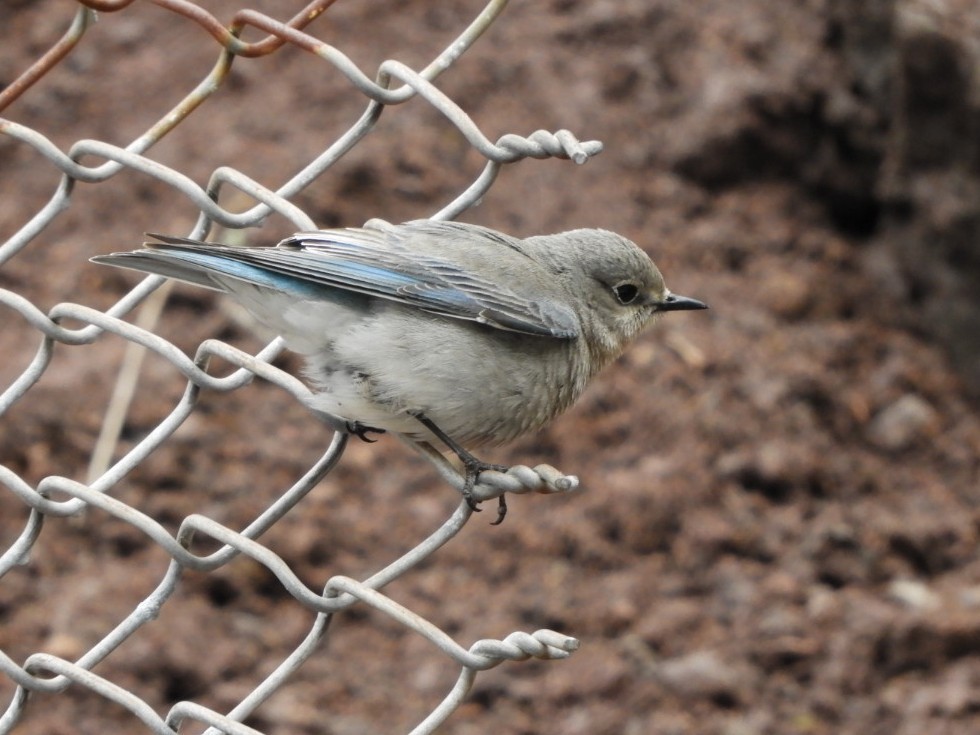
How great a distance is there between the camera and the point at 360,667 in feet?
12.1

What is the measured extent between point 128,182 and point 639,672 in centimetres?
232

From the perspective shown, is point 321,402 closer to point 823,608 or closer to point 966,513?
point 823,608

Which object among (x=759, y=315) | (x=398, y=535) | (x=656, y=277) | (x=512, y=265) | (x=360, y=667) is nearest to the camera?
(x=512, y=265)

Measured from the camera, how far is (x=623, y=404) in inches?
170

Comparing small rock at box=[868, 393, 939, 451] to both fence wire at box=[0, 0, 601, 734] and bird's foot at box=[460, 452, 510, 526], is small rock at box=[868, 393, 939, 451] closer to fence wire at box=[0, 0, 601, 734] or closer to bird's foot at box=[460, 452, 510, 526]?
bird's foot at box=[460, 452, 510, 526]

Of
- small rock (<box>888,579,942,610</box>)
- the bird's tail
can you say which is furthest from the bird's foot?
small rock (<box>888,579,942,610</box>)

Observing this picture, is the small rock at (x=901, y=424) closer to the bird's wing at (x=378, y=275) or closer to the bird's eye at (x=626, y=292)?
the bird's eye at (x=626, y=292)

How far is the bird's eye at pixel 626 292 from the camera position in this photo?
3229 millimetres

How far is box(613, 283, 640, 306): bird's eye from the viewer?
3229 millimetres

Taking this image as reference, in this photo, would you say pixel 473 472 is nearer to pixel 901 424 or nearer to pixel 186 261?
pixel 186 261

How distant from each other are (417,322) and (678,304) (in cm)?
74

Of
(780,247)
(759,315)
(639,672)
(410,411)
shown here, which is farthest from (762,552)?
(410,411)

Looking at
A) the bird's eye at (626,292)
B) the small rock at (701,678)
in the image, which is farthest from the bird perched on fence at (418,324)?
the small rock at (701,678)

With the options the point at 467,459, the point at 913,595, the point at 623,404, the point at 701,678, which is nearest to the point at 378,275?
the point at 467,459
